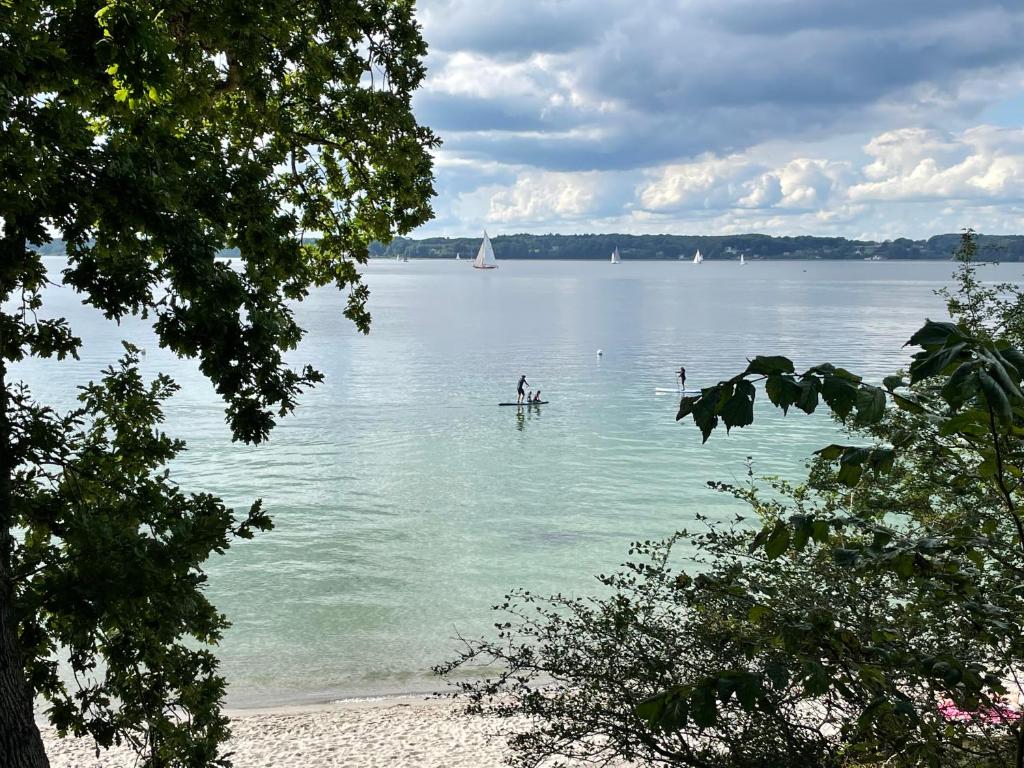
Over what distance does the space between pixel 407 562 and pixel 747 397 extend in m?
23.7

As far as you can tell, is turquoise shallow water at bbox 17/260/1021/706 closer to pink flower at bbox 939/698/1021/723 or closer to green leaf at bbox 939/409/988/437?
pink flower at bbox 939/698/1021/723

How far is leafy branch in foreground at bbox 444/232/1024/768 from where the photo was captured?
2.53 m

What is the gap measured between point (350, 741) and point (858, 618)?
11307 mm

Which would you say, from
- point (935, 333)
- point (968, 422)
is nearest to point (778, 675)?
point (968, 422)

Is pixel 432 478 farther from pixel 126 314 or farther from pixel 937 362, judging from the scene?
pixel 937 362

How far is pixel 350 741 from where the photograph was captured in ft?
49.2

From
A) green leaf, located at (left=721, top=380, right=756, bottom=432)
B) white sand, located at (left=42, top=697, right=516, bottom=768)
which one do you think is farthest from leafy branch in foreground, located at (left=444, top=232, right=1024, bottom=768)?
white sand, located at (left=42, top=697, right=516, bottom=768)

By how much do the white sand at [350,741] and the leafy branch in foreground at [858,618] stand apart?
6.70 m

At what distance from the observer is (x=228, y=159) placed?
321 inches

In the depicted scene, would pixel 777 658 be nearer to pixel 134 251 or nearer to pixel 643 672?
pixel 643 672

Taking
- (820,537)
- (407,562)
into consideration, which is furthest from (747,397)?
(407,562)

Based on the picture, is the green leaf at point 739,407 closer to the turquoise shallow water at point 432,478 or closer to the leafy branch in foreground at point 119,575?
the leafy branch in foreground at point 119,575

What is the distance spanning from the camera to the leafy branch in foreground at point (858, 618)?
2.53m

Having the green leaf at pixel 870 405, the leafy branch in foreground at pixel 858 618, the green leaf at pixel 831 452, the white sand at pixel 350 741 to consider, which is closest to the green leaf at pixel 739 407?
the leafy branch in foreground at pixel 858 618
